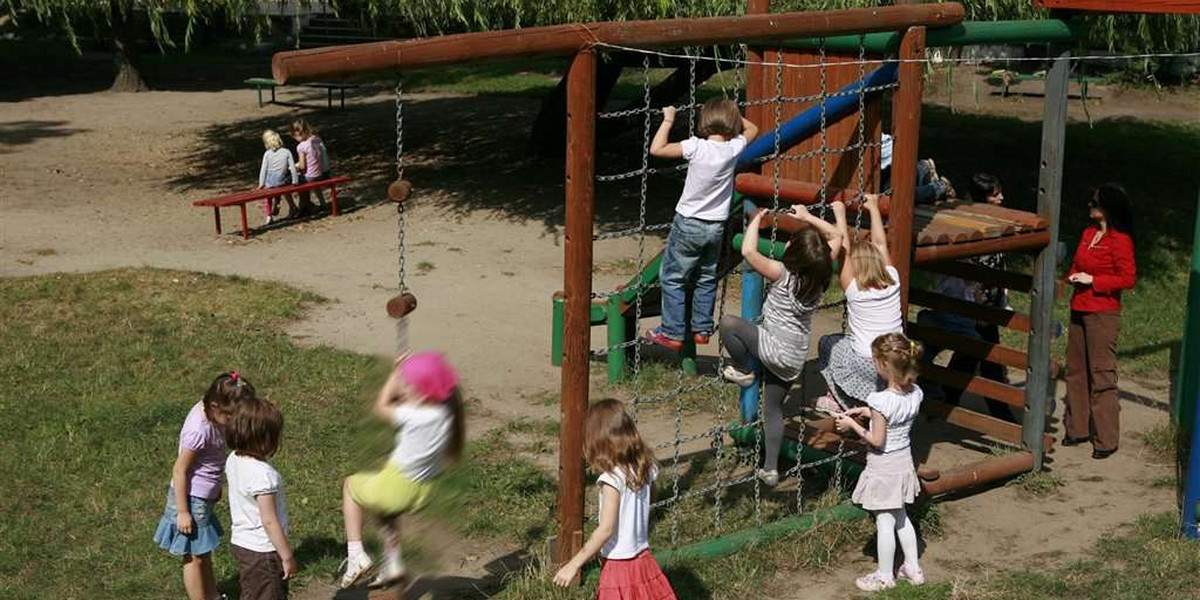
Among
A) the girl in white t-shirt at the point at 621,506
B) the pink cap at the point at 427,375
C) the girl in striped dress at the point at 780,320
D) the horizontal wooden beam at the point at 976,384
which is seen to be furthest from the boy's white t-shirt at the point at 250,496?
the horizontal wooden beam at the point at 976,384

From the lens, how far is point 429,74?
28781mm

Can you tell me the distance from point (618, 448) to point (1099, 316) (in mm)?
4191

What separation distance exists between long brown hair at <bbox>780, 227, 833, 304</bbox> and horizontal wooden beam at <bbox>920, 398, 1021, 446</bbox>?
87.8 inches

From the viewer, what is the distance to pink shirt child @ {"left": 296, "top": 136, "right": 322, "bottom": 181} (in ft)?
50.3

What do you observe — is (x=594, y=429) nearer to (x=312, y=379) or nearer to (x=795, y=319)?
(x=795, y=319)

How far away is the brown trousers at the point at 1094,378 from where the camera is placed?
836cm

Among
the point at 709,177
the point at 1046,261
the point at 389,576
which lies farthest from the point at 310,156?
the point at 389,576

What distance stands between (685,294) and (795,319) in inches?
31.2

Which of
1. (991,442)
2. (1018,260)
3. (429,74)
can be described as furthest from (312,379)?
(429,74)

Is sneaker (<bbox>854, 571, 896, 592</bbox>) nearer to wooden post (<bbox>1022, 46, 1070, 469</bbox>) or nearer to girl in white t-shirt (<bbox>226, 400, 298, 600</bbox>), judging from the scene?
wooden post (<bbox>1022, 46, 1070, 469</bbox>)

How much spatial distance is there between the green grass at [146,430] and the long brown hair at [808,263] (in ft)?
5.68

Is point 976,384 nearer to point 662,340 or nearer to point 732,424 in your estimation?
point 732,424

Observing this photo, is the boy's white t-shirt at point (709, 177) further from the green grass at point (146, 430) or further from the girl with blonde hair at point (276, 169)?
the girl with blonde hair at point (276, 169)

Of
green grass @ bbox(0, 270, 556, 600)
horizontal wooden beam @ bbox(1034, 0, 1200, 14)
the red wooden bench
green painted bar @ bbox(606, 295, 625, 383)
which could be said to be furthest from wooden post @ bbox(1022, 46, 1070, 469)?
the red wooden bench
